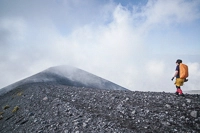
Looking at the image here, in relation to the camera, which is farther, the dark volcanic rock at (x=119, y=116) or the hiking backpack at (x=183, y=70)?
the hiking backpack at (x=183, y=70)

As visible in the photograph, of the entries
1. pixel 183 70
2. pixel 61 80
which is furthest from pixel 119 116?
pixel 61 80

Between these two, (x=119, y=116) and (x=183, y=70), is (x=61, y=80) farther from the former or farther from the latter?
(x=183, y=70)

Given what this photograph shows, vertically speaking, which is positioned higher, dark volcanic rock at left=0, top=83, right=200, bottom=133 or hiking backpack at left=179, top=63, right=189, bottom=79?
hiking backpack at left=179, top=63, right=189, bottom=79

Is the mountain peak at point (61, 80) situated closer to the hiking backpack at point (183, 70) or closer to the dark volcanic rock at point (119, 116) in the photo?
the dark volcanic rock at point (119, 116)

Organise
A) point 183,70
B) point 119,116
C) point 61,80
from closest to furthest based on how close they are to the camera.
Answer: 1. point 119,116
2. point 183,70
3. point 61,80

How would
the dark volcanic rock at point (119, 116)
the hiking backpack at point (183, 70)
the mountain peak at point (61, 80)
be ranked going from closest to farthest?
1. the dark volcanic rock at point (119, 116)
2. the hiking backpack at point (183, 70)
3. the mountain peak at point (61, 80)

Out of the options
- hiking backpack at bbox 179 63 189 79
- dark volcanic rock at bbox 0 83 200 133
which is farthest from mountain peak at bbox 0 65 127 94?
hiking backpack at bbox 179 63 189 79

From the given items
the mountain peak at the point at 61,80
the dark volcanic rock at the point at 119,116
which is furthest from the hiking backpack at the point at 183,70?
the mountain peak at the point at 61,80

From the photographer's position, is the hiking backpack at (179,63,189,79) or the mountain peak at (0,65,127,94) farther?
the mountain peak at (0,65,127,94)

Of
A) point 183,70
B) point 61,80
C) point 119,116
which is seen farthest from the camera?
point 61,80

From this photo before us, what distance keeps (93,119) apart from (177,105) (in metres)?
6.26

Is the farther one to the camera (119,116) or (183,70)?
(183,70)

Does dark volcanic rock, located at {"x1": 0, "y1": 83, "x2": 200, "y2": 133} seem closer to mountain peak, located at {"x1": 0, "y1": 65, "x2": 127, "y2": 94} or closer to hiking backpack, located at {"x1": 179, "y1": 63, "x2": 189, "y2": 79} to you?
hiking backpack, located at {"x1": 179, "y1": 63, "x2": 189, "y2": 79}

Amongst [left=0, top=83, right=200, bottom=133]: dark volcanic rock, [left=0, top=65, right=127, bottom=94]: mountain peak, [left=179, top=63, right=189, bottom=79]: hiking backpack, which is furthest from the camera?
[left=0, top=65, right=127, bottom=94]: mountain peak
